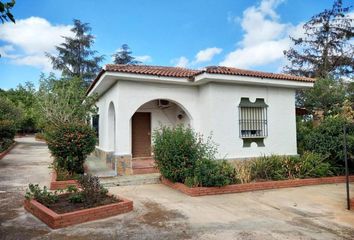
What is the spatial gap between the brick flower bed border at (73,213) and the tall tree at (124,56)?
41.9 metres

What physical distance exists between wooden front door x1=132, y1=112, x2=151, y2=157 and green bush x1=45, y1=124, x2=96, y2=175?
4.04 metres

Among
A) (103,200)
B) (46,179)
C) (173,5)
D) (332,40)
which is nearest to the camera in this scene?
(103,200)

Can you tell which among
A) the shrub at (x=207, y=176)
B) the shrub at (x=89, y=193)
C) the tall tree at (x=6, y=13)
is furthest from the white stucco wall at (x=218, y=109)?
the tall tree at (x=6, y=13)

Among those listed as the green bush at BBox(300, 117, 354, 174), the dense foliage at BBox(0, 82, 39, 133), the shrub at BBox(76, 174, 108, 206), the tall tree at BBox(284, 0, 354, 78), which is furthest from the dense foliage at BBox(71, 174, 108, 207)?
the dense foliage at BBox(0, 82, 39, 133)

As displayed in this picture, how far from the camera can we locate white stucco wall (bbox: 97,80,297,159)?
1172cm

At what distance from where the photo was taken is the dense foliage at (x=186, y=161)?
9430mm

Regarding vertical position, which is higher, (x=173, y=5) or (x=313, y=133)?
(x=173, y=5)

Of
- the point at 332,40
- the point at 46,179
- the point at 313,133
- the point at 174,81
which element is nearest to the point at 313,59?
the point at 332,40

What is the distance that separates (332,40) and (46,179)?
29.8 meters

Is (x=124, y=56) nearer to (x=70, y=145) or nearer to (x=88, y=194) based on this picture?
(x=70, y=145)

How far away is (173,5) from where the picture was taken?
14680 millimetres

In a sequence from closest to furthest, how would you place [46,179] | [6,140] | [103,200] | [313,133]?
[103,200] < [46,179] < [313,133] < [6,140]

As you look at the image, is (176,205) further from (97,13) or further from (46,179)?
(97,13)

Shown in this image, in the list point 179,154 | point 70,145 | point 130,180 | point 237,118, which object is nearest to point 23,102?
point 70,145
